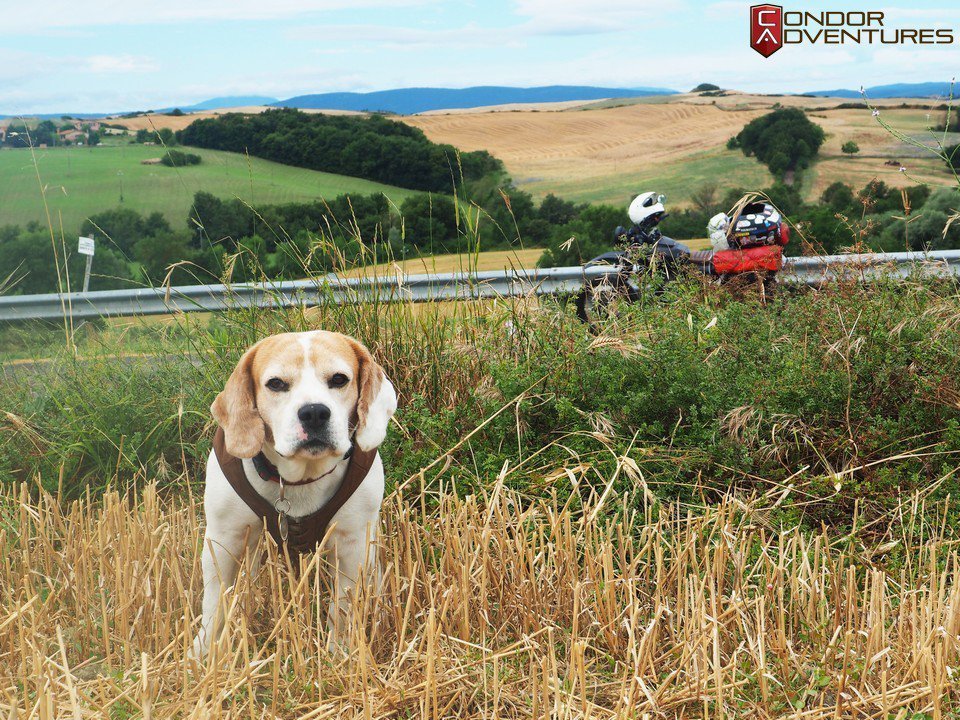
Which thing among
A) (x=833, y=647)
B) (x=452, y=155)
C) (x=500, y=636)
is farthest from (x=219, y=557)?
(x=452, y=155)

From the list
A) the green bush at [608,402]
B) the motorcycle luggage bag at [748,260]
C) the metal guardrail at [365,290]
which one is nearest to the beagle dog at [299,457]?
the green bush at [608,402]

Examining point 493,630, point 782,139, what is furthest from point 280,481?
point 782,139

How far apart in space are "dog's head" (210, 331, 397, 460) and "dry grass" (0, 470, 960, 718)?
460 millimetres

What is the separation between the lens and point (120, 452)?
14.4ft

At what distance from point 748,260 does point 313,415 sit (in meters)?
4.48

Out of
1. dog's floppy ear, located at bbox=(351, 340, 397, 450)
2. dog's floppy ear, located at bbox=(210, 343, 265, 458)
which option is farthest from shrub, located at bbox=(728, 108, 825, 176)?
dog's floppy ear, located at bbox=(210, 343, 265, 458)

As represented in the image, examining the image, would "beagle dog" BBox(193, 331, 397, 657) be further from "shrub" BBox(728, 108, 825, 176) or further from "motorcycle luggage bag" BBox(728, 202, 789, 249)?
"shrub" BBox(728, 108, 825, 176)

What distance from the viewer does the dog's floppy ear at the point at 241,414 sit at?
2.90 meters

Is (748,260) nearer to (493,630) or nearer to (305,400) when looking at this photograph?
(493,630)

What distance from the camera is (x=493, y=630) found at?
3301 mm

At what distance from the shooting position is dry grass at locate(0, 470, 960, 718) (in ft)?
9.17

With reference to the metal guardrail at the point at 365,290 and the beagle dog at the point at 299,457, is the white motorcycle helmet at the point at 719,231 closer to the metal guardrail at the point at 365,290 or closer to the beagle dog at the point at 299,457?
the metal guardrail at the point at 365,290

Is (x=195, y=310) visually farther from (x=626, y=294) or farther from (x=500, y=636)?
(x=500, y=636)

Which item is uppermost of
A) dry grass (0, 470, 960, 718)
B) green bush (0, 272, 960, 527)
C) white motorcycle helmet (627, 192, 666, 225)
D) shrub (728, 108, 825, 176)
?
shrub (728, 108, 825, 176)
